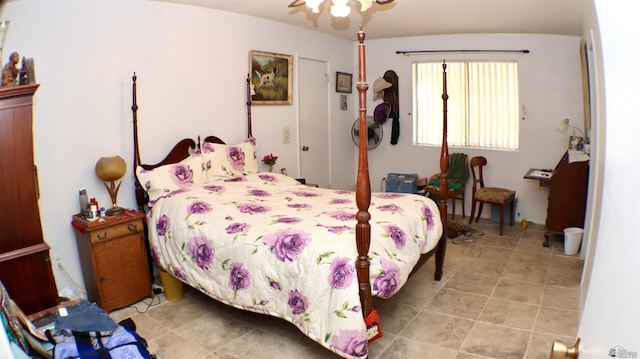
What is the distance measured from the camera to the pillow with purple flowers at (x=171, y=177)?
3.61 m

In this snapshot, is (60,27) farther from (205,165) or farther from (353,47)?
(353,47)

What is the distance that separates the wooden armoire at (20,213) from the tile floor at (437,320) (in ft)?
2.92

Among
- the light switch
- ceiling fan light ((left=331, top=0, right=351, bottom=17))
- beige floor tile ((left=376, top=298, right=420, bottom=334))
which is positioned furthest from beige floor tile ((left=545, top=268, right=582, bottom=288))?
the light switch

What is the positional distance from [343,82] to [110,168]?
11.9ft

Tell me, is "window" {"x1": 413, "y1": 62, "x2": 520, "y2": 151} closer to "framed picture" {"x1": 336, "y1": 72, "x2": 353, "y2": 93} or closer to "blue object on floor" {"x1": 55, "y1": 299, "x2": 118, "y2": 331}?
"framed picture" {"x1": 336, "y1": 72, "x2": 353, "y2": 93}

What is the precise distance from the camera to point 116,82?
11.8ft

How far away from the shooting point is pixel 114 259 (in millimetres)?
3281

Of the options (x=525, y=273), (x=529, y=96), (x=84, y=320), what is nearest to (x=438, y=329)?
(x=525, y=273)

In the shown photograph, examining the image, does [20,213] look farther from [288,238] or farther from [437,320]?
[437,320]

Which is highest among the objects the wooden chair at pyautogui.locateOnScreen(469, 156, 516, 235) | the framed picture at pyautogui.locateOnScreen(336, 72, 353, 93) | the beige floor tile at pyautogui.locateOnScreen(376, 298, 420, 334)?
the framed picture at pyautogui.locateOnScreen(336, 72, 353, 93)

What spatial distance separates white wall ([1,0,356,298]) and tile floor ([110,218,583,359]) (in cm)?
102

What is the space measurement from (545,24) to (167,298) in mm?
4517

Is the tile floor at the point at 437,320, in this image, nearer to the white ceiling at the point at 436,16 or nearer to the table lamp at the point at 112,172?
the table lamp at the point at 112,172

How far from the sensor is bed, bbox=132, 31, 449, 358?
7.86 feet
